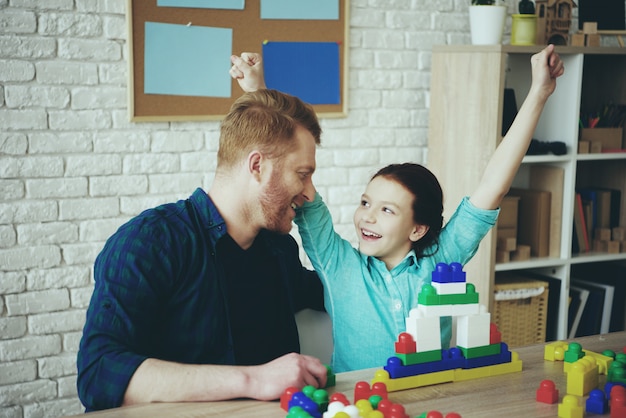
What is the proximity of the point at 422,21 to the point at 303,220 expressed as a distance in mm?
1768

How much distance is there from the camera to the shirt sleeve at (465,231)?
193cm

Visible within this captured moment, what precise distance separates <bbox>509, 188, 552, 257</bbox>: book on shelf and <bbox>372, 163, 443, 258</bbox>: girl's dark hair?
149cm

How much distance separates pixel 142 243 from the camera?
1691mm

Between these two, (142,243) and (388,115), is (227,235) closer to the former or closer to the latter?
(142,243)

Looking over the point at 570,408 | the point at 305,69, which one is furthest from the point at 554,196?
the point at 570,408

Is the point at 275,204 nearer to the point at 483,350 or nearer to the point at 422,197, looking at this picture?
the point at 422,197

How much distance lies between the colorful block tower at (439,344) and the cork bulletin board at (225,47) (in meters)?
1.70

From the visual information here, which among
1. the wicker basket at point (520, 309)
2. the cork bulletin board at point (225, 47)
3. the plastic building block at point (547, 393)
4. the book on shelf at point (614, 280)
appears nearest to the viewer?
the plastic building block at point (547, 393)

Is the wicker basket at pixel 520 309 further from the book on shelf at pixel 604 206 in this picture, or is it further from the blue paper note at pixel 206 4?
the blue paper note at pixel 206 4

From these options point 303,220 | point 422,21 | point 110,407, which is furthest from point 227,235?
point 422,21

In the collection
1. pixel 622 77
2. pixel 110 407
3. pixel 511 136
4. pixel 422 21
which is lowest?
pixel 110 407

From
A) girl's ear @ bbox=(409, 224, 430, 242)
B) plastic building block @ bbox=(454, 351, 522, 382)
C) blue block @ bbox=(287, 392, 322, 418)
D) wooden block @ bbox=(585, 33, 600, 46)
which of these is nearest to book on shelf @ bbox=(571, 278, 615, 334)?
wooden block @ bbox=(585, 33, 600, 46)

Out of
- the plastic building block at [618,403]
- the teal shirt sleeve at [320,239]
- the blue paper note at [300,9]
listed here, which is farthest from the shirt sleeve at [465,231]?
the blue paper note at [300,9]

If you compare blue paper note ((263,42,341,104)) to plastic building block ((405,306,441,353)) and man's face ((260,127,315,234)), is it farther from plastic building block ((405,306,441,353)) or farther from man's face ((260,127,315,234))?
plastic building block ((405,306,441,353))
